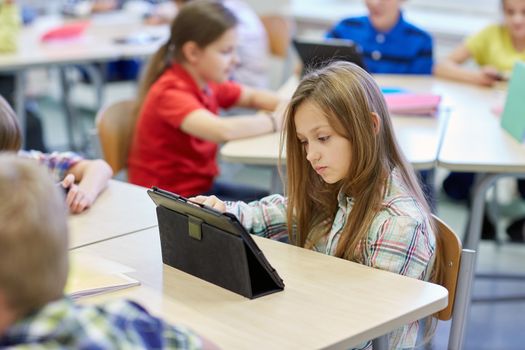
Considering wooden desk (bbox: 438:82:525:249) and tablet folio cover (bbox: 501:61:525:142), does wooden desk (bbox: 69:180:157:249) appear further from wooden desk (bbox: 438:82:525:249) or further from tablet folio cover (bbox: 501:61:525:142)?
tablet folio cover (bbox: 501:61:525:142)

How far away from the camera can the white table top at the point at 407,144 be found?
2404mm

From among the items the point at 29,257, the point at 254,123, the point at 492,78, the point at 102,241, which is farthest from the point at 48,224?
the point at 492,78

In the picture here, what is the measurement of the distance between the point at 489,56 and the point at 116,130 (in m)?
1.75

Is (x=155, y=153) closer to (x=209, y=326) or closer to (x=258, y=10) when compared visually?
(x=209, y=326)

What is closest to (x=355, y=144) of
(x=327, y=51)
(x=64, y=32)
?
(x=327, y=51)

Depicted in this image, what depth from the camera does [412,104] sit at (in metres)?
2.82

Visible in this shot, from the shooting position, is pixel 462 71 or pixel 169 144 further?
pixel 462 71

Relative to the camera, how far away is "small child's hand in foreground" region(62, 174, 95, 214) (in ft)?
6.46

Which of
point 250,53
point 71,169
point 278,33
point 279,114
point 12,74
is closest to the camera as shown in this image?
point 71,169

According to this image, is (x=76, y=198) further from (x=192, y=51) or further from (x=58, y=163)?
(x=192, y=51)

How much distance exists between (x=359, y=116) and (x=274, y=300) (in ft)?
1.47

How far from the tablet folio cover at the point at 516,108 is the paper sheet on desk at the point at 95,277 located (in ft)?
4.73

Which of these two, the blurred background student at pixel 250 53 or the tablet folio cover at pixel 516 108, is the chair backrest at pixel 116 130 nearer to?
the blurred background student at pixel 250 53

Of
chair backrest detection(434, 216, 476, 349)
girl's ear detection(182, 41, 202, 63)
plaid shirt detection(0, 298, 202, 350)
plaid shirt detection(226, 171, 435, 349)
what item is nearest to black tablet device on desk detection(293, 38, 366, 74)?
girl's ear detection(182, 41, 202, 63)
